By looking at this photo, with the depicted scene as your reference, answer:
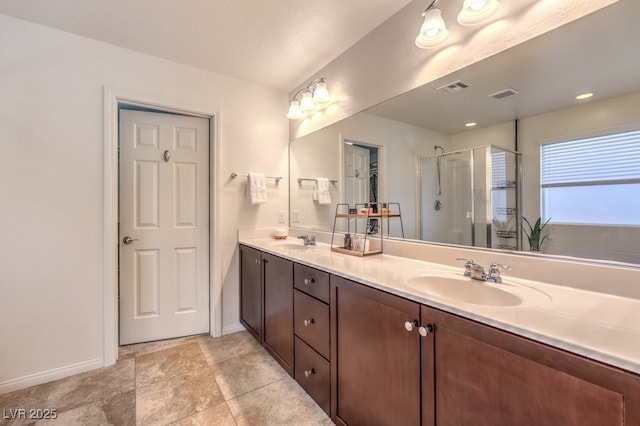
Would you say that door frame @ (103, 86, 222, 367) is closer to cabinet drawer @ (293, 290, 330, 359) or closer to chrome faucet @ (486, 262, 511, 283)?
cabinet drawer @ (293, 290, 330, 359)

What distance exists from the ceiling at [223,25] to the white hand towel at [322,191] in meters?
0.97

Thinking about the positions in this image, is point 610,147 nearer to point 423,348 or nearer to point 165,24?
point 423,348

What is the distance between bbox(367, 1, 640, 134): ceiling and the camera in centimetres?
98

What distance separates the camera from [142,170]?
2.30 meters

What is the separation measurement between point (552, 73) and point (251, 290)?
7.47ft

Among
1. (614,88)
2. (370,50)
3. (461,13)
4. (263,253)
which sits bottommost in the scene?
(263,253)

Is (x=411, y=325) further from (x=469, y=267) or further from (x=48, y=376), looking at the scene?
(x=48, y=376)

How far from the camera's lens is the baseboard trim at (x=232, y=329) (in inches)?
98.6

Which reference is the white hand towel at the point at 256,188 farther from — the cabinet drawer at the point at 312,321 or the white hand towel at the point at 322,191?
the cabinet drawer at the point at 312,321

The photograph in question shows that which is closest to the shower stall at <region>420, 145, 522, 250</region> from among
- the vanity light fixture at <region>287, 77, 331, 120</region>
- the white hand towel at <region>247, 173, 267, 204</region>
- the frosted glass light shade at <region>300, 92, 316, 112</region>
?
the vanity light fixture at <region>287, 77, 331, 120</region>

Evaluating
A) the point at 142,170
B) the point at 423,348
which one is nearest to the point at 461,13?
the point at 423,348

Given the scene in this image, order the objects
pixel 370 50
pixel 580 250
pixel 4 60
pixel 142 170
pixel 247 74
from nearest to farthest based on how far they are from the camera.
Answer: pixel 580 250 → pixel 4 60 → pixel 370 50 → pixel 142 170 → pixel 247 74

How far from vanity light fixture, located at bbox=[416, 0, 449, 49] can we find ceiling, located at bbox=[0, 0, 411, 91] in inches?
14.6

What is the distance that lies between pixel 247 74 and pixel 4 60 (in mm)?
1536
